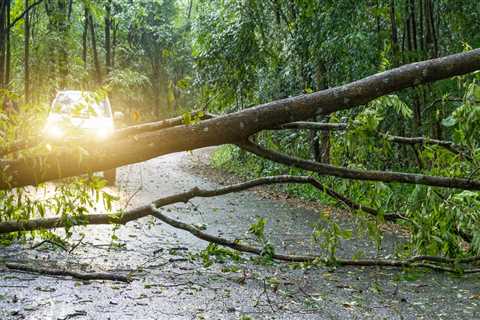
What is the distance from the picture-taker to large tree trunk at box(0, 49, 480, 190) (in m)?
4.09

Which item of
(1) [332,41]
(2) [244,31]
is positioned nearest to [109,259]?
(1) [332,41]

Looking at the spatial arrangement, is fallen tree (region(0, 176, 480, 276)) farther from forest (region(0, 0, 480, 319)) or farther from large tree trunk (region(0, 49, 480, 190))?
large tree trunk (region(0, 49, 480, 190))

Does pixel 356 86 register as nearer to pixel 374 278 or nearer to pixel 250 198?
pixel 374 278

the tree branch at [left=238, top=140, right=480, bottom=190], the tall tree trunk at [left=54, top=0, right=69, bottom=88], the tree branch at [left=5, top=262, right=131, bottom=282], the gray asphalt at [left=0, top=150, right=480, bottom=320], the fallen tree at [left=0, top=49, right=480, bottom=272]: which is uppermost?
the tall tree trunk at [left=54, top=0, right=69, bottom=88]

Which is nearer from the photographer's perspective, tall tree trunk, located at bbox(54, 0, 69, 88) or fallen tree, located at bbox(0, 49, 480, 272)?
fallen tree, located at bbox(0, 49, 480, 272)

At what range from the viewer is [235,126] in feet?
13.6

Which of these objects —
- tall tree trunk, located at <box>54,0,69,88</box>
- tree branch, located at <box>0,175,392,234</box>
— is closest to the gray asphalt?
tree branch, located at <box>0,175,392,234</box>

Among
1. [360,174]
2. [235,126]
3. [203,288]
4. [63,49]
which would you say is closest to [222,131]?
[235,126]

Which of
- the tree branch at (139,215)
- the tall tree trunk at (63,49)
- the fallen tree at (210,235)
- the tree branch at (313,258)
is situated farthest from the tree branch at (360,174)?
the tall tree trunk at (63,49)

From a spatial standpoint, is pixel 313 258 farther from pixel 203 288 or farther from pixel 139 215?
pixel 139 215

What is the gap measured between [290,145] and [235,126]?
12207 mm

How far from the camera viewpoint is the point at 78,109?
13.8ft

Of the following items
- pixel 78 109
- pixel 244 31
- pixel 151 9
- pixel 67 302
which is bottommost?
pixel 67 302

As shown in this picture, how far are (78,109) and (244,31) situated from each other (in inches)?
420
